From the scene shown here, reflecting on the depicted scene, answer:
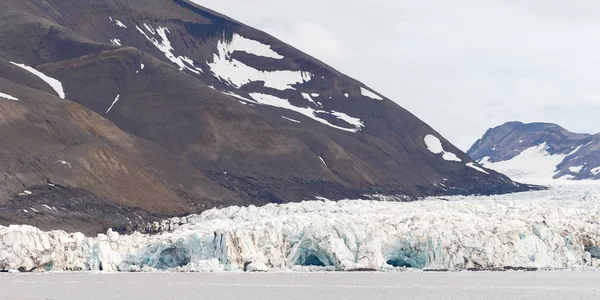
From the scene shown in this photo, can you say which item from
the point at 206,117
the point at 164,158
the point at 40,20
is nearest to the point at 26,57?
the point at 40,20

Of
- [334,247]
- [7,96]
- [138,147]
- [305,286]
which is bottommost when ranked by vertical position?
[305,286]

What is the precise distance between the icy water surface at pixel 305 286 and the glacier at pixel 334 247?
857 millimetres

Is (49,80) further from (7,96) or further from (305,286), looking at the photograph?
(305,286)

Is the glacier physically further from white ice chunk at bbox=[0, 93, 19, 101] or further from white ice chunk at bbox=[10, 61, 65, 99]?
white ice chunk at bbox=[10, 61, 65, 99]

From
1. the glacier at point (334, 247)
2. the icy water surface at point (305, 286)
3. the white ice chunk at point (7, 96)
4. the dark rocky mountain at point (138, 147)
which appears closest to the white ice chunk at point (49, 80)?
the dark rocky mountain at point (138, 147)

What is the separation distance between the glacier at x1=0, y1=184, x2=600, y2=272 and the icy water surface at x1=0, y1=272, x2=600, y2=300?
2.81ft

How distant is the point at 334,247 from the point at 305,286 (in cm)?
543

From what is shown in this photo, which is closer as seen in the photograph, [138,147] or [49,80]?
[138,147]

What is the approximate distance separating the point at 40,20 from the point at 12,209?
10337cm

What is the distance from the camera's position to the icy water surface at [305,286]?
5700 cm

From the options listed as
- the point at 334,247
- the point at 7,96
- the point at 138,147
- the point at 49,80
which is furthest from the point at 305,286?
the point at 49,80

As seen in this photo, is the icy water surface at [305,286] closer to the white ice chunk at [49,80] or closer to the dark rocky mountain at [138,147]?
the dark rocky mountain at [138,147]

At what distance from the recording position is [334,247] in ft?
222

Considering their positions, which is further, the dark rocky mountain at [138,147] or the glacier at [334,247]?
the dark rocky mountain at [138,147]
